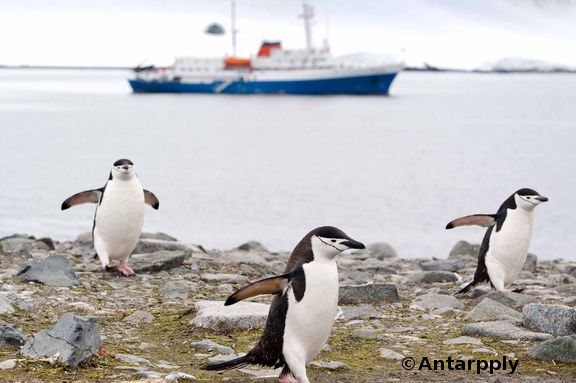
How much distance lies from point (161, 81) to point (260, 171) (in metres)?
67.6

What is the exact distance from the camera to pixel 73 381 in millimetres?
4590

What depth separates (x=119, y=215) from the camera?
26.0 ft

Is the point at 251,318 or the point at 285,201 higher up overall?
the point at 251,318

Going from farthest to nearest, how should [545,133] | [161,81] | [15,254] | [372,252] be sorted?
[161,81]
[545,133]
[372,252]
[15,254]

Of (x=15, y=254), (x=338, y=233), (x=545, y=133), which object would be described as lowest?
(x=545, y=133)

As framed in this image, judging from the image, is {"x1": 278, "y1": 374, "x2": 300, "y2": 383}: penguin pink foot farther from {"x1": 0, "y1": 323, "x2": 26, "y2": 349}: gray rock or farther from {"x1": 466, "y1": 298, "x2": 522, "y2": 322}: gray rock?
{"x1": 466, "y1": 298, "x2": 522, "y2": 322}: gray rock

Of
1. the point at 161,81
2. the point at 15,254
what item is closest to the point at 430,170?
the point at 15,254

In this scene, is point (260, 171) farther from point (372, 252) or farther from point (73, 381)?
point (73, 381)

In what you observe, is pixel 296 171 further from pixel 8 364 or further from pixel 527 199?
pixel 8 364

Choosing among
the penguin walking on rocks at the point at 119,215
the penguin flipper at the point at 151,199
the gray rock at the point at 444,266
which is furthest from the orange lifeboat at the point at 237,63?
the penguin walking on rocks at the point at 119,215

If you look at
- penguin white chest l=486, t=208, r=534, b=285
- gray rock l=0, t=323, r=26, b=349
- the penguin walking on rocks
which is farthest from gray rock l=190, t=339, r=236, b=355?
penguin white chest l=486, t=208, r=534, b=285

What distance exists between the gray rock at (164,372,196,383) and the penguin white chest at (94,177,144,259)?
11.2ft

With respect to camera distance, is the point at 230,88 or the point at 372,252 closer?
the point at 372,252

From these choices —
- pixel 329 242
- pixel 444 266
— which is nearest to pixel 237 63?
pixel 444 266
